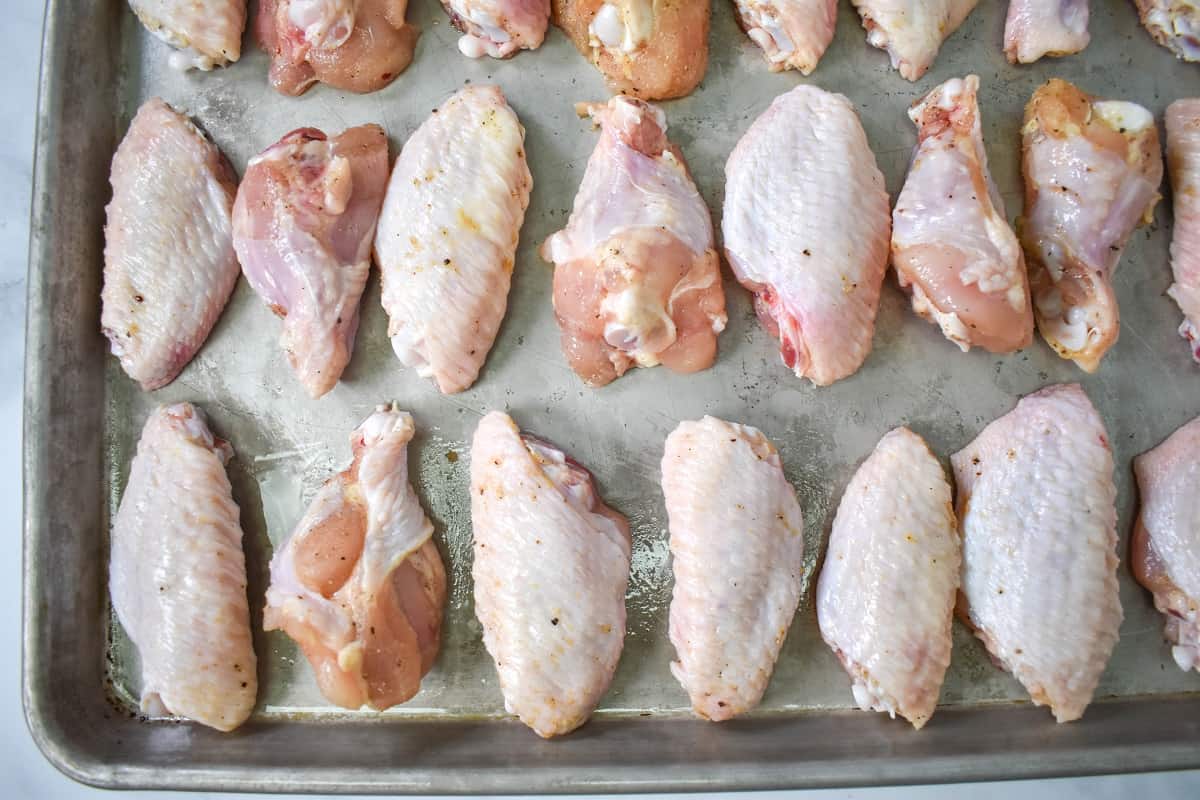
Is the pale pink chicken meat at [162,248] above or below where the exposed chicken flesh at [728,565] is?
above

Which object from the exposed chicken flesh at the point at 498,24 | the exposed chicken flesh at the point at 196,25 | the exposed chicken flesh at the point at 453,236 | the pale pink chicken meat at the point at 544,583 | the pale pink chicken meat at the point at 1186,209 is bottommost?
the pale pink chicken meat at the point at 544,583

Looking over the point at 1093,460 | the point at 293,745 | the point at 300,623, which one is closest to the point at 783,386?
the point at 1093,460

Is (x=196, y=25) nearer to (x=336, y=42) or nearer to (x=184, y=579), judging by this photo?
(x=336, y=42)

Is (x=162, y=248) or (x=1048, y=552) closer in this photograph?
(x=1048, y=552)

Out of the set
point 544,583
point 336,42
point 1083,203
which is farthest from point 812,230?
point 336,42

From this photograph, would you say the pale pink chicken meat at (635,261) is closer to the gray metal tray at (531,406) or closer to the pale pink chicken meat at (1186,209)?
the gray metal tray at (531,406)

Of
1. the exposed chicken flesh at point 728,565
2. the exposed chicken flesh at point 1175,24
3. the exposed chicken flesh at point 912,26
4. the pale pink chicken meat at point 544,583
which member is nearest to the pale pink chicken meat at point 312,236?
the pale pink chicken meat at point 544,583

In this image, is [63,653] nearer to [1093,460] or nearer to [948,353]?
[948,353]
